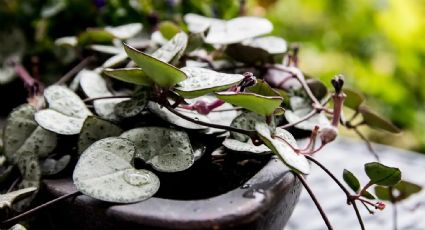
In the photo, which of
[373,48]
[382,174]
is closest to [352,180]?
[382,174]

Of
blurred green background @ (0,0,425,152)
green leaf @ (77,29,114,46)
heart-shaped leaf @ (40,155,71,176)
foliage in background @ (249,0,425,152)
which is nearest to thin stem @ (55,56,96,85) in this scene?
green leaf @ (77,29,114,46)

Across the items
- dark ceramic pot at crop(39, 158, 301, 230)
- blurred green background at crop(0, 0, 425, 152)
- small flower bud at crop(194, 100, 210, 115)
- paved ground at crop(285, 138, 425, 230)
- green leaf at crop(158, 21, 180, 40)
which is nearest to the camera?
dark ceramic pot at crop(39, 158, 301, 230)

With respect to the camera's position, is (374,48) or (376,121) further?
(374,48)

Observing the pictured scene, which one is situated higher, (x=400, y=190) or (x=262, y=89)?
(x=262, y=89)

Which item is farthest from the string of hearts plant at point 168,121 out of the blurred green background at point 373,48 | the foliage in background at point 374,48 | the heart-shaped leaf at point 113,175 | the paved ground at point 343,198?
the foliage in background at point 374,48

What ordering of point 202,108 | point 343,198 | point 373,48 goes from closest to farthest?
point 202,108, point 343,198, point 373,48

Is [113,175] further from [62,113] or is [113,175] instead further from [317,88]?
[317,88]

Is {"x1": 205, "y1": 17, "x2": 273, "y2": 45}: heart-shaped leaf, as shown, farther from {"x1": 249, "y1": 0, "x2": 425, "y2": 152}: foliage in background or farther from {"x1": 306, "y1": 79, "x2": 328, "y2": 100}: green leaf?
{"x1": 249, "y1": 0, "x2": 425, "y2": 152}: foliage in background
